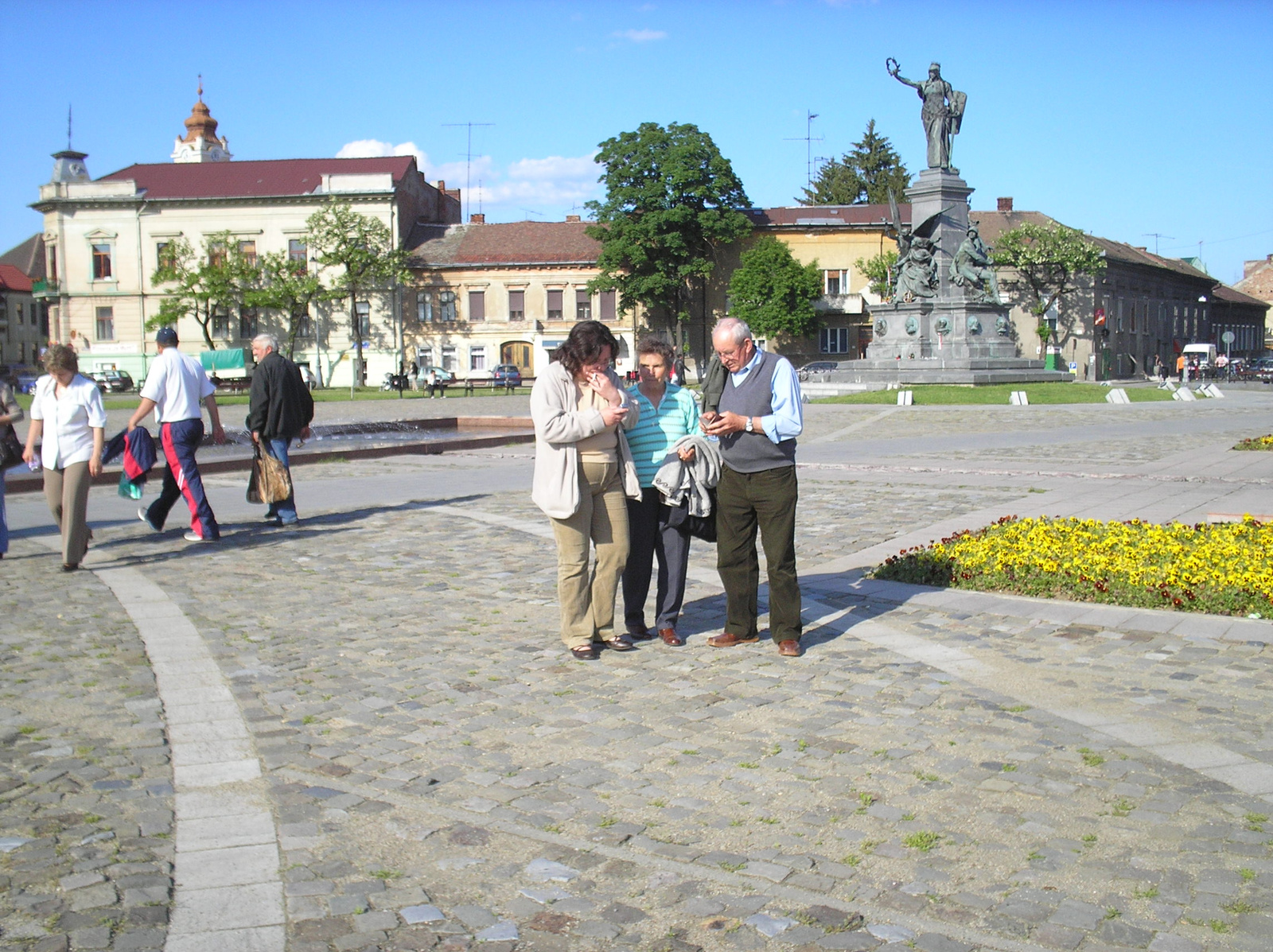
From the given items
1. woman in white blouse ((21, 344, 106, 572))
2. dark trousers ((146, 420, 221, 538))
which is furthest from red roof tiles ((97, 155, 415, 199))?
woman in white blouse ((21, 344, 106, 572))

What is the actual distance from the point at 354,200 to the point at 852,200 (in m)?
36.2

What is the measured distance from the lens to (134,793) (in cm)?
448

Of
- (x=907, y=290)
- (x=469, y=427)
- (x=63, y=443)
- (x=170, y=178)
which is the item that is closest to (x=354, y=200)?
(x=170, y=178)

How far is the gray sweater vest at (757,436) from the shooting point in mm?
6297

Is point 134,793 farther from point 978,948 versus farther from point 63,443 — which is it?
point 63,443

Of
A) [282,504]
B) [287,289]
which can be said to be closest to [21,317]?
[287,289]

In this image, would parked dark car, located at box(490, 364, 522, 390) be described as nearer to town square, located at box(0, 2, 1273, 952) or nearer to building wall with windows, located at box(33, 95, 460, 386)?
building wall with windows, located at box(33, 95, 460, 386)

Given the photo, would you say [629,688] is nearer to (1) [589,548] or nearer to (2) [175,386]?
(1) [589,548]

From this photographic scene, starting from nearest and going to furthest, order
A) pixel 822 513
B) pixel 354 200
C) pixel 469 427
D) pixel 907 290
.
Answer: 1. pixel 822 513
2. pixel 469 427
3. pixel 907 290
4. pixel 354 200

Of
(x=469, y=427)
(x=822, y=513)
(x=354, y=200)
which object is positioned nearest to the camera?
(x=822, y=513)

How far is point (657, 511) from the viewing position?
6.71 meters

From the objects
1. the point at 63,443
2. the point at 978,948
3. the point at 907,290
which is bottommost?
the point at 978,948

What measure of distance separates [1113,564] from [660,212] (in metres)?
62.4

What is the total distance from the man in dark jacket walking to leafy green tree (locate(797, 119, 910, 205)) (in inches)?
3037
